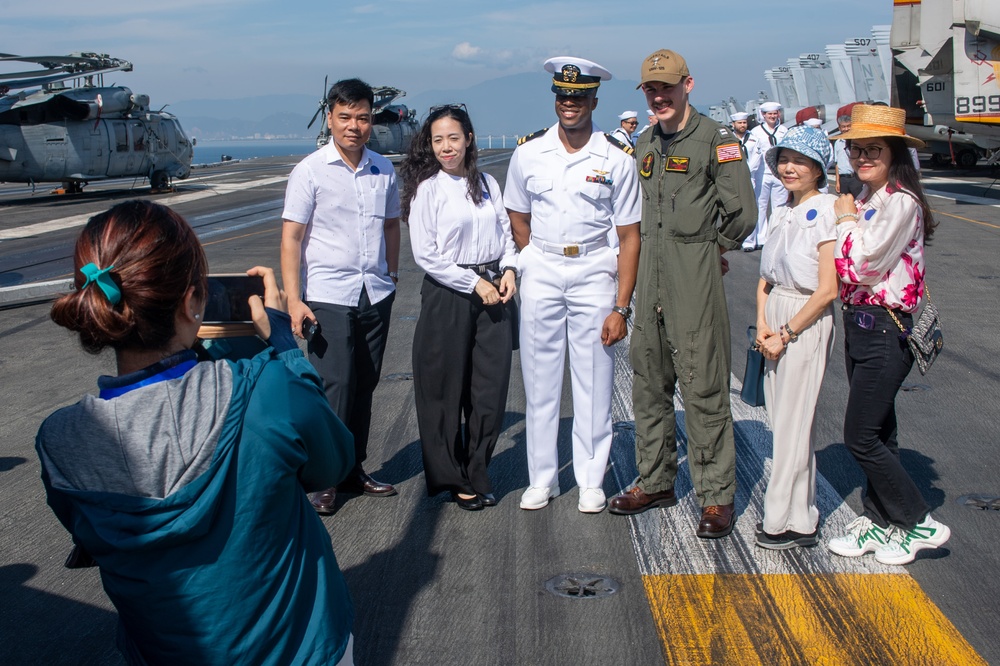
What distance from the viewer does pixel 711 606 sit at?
379 cm

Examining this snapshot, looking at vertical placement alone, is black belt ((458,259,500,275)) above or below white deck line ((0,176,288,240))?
above

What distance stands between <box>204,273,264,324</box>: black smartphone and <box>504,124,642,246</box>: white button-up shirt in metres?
2.45

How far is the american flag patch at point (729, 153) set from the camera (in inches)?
166

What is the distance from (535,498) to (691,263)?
57.1 inches

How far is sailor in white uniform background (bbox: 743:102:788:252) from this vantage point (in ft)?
44.5

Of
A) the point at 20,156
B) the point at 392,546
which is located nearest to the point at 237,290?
the point at 392,546

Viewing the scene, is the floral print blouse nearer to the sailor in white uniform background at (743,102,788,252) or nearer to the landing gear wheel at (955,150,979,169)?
the sailor in white uniform background at (743,102,788,252)

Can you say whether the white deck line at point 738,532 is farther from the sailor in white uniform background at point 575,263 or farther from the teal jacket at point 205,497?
the teal jacket at point 205,497

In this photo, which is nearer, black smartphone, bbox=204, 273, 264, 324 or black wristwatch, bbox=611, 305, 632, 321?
black smartphone, bbox=204, 273, 264, 324

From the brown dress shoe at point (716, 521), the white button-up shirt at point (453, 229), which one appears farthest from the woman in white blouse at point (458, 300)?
the brown dress shoe at point (716, 521)

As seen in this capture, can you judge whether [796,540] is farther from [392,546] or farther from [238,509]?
[238,509]

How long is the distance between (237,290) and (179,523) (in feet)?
2.26

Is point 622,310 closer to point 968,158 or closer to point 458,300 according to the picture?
point 458,300

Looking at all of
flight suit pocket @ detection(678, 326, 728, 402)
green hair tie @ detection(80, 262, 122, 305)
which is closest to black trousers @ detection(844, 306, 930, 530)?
flight suit pocket @ detection(678, 326, 728, 402)
